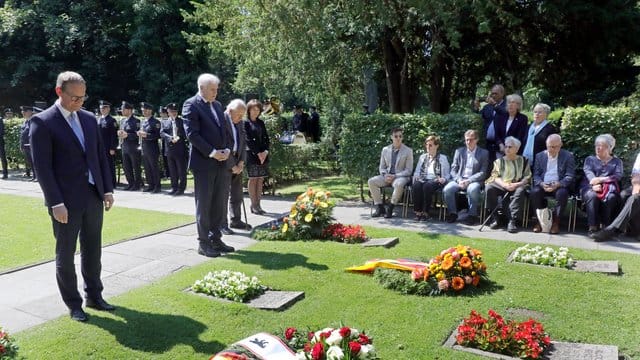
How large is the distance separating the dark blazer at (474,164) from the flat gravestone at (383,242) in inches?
82.7

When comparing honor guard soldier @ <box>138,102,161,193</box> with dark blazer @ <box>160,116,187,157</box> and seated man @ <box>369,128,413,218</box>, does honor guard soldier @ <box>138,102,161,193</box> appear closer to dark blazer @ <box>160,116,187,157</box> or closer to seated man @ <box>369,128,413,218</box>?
dark blazer @ <box>160,116,187,157</box>

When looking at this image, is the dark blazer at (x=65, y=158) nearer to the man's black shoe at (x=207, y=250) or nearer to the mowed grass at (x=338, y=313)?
the mowed grass at (x=338, y=313)

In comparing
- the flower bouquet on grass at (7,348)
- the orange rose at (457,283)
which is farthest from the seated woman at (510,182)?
the flower bouquet on grass at (7,348)

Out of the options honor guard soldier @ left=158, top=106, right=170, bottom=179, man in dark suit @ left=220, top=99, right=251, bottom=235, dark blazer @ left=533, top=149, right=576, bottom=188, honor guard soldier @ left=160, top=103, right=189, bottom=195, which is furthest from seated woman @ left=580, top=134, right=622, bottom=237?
honor guard soldier @ left=158, top=106, right=170, bottom=179

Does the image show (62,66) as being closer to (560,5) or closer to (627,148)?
(560,5)

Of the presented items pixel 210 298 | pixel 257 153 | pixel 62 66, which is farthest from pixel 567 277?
pixel 62 66

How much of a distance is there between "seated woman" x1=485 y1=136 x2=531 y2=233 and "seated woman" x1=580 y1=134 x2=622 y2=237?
875 mm

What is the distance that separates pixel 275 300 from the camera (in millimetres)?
5102

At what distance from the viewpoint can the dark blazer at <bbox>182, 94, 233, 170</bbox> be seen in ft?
21.7

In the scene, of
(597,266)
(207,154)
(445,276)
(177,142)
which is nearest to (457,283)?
(445,276)

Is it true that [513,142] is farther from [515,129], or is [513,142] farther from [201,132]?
[201,132]

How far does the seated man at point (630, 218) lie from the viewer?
722cm

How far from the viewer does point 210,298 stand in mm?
5184

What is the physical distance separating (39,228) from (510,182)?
25.6ft
